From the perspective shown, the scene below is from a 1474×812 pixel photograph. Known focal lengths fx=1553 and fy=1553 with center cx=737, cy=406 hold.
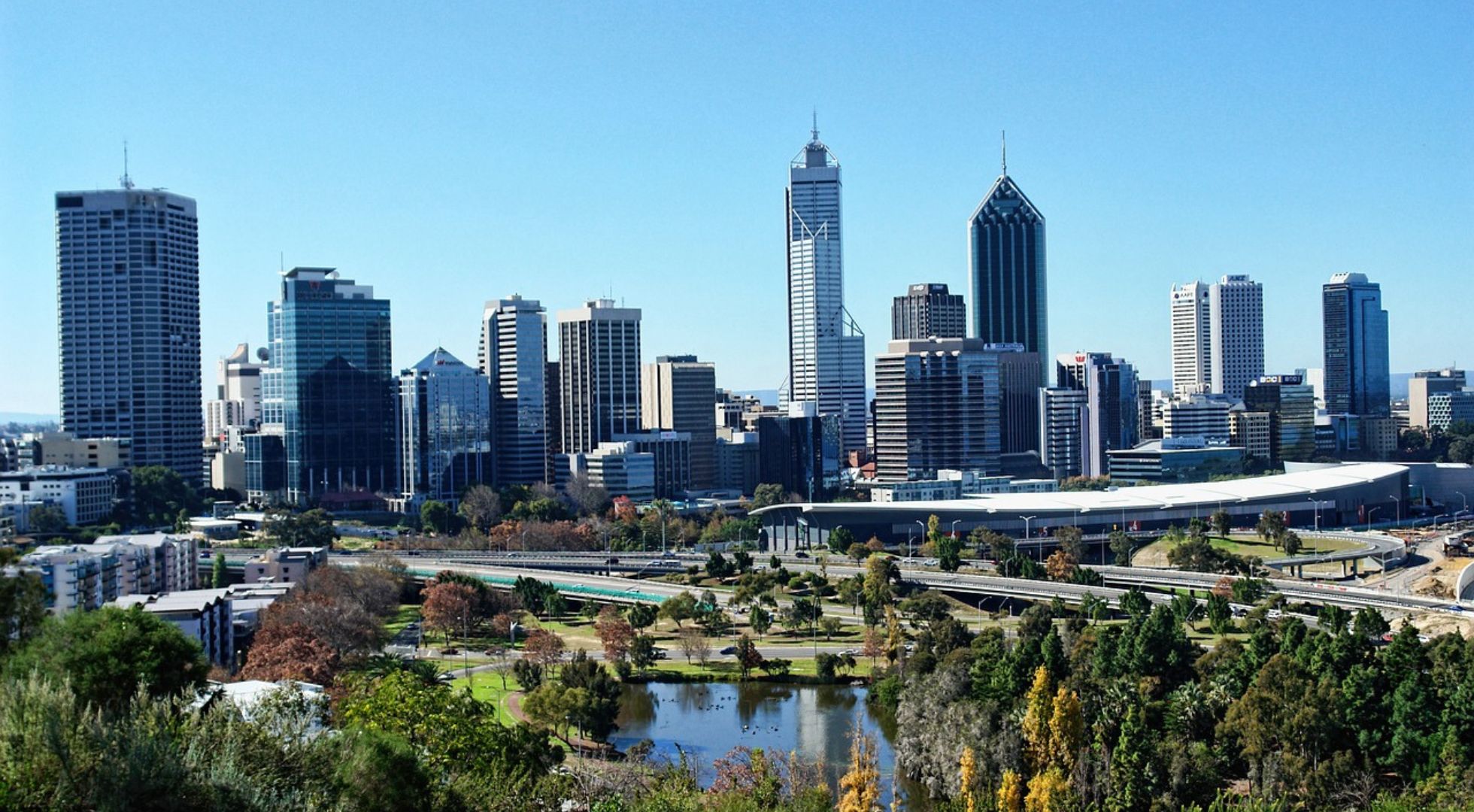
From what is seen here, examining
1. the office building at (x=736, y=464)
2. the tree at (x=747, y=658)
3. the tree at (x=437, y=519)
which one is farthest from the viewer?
the office building at (x=736, y=464)

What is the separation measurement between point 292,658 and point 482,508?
1343 inches

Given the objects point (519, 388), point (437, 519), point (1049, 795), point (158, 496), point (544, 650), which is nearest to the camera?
point (1049, 795)

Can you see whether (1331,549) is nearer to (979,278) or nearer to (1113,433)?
(1113,433)

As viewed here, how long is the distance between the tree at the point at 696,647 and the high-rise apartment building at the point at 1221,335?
93112mm

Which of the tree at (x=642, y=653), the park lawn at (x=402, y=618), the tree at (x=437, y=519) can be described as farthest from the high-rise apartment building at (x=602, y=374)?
the tree at (x=642, y=653)

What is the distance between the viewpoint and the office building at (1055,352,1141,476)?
79.4 meters

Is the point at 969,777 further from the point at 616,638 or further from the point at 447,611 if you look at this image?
the point at 447,611

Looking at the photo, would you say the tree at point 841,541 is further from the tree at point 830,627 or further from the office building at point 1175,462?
the office building at point 1175,462

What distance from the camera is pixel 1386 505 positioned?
6144 cm

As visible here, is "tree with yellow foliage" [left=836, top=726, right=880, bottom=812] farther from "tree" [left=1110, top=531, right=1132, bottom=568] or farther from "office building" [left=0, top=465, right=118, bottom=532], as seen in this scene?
"office building" [left=0, top=465, right=118, bottom=532]

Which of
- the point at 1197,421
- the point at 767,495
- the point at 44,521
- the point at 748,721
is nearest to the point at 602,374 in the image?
the point at 767,495

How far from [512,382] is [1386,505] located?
131ft

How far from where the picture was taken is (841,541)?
50.4m

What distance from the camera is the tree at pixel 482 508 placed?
59531 mm
